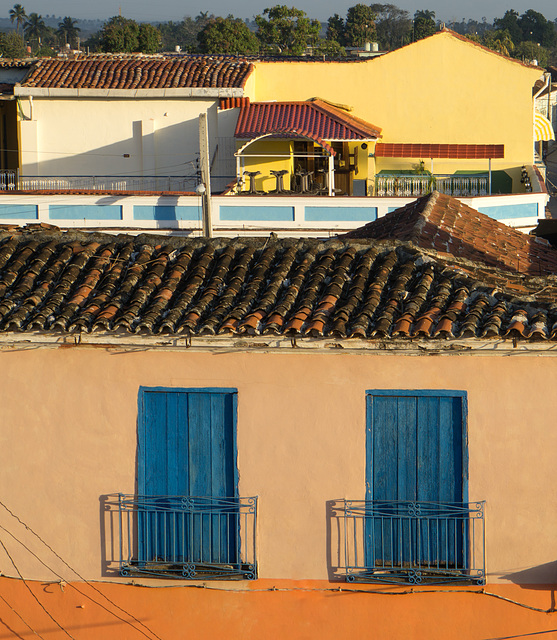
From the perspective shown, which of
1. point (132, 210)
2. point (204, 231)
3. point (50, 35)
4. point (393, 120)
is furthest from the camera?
point (50, 35)

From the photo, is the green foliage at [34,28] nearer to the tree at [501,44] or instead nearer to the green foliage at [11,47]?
the green foliage at [11,47]

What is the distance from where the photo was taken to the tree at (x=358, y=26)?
90.4 m

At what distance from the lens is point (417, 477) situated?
9664mm

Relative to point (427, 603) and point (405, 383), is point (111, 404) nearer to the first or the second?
point (405, 383)

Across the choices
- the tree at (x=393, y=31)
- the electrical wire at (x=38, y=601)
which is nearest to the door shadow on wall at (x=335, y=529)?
the electrical wire at (x=38, y=601)

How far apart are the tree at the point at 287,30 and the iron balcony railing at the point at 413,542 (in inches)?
2235

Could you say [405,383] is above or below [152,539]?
above

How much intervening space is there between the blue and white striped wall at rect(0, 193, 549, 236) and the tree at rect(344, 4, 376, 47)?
66680 mm

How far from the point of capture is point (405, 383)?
377 inches

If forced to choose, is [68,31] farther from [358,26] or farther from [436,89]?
[436,89]

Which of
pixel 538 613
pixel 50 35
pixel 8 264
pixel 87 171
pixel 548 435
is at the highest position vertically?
pixel 50 35

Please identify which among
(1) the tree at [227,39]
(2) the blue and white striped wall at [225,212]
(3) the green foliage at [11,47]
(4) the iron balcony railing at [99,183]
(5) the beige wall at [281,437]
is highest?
(3) the green foliage at [11,47]

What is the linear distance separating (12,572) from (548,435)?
5.30 m

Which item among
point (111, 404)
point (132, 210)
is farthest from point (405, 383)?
point (132, 210)
